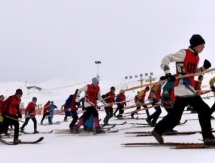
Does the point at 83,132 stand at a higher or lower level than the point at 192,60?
lower

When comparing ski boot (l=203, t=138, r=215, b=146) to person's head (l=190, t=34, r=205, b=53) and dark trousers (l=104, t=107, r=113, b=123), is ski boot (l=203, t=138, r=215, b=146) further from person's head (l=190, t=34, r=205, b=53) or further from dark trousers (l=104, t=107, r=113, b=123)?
dark trousers (l=104, t=107, r=113, b=123)

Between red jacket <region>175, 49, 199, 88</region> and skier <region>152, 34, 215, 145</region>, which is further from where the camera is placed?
red jacket <region>175, 49, 199, 88</region>

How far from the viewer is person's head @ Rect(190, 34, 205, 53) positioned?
221 inches

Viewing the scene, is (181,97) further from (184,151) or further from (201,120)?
(184,151)

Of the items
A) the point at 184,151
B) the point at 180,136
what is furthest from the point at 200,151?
the point at 180,136

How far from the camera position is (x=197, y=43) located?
560cm

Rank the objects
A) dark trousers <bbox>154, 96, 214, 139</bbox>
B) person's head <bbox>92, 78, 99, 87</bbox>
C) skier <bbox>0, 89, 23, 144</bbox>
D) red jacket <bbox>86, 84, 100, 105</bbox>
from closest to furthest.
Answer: dark trousers <bbox>154, 96, 214, 139</bbox> → skier <bbox>0, 89, 23, 144</bbox> → person's head <bbox>92, 78, 99, 87</bbox> → red jacket <bbox>86, 84, 100, 105</bbox>

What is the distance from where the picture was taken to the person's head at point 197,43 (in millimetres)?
5602

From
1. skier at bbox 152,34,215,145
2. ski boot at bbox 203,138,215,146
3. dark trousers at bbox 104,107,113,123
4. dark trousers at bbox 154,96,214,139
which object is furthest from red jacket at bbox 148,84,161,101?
ski boot at bbox 203,138,215,146

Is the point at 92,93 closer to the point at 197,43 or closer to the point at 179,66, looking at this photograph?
the point at 179,66

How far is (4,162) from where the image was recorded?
584 cm

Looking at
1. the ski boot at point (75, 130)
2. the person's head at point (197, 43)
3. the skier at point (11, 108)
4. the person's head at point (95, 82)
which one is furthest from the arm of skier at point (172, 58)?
the ski boot at point (75, 130)

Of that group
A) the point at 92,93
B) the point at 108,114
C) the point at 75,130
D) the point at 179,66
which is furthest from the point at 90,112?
the point at 179,66

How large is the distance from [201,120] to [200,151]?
1.79 ft
